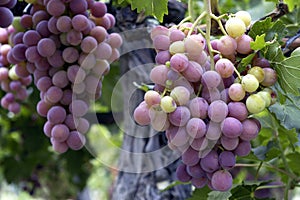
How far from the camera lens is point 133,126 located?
127cm

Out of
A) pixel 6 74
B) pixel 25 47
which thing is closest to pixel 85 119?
pixel 25 47

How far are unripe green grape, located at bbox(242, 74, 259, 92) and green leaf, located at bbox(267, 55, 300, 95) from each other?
0.06 metres

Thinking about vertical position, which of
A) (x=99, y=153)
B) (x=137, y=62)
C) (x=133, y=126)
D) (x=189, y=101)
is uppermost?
(x=189, y=101)

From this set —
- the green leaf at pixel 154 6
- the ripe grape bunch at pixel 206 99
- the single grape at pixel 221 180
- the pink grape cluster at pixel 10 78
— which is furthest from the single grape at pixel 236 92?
the pink grape cluster at pixel 10 78

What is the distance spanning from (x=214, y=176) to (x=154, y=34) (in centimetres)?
22

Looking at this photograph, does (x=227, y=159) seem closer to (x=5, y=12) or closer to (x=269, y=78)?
(x=269, y=78)

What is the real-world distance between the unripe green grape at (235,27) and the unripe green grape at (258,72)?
2.1 inches

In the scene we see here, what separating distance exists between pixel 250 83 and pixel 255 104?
3 centimetres

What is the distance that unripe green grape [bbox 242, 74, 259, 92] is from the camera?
65 centimetres

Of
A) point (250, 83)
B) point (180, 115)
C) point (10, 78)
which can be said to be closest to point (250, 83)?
point (250, 83)

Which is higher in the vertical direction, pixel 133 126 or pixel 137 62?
pixel 137 62

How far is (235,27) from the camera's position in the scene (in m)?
0.69

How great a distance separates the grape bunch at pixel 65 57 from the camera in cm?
86

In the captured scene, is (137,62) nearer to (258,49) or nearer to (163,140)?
(163,140)
